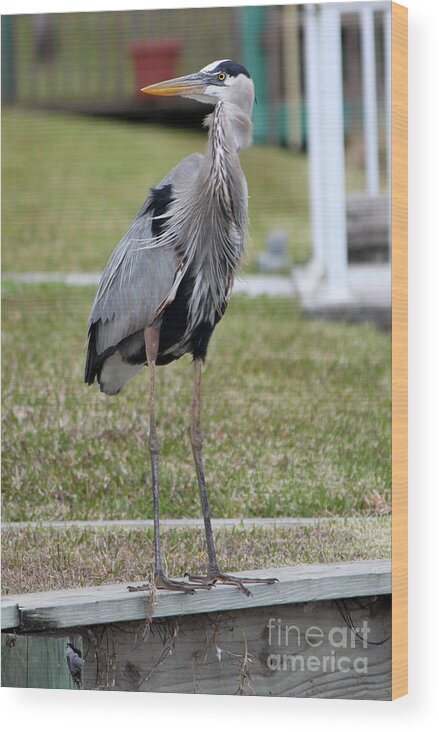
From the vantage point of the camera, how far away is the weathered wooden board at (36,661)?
4.69 metres

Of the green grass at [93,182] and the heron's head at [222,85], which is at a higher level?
the heron's head at [222,85]

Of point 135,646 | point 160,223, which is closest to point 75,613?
point 135,646

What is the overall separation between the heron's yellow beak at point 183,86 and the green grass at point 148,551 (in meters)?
1.55

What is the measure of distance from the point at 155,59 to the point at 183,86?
0.45m

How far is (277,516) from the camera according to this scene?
5.09 meters

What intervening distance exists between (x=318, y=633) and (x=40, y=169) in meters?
2.01

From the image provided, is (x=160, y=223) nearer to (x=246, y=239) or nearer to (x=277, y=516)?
(x=246, y=239)

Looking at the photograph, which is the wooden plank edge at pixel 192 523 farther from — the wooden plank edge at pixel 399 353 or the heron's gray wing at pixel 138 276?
the heron's gray wing at pixel 138 276

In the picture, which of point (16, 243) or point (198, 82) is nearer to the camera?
point (198, 82)

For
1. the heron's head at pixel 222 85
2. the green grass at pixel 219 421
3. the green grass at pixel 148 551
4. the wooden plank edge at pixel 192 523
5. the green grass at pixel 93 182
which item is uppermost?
the heron's head at pixel 222 85

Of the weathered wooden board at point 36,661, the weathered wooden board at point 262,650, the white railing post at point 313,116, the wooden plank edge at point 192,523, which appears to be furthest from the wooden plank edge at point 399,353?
the weathered wooden board at point 36,661

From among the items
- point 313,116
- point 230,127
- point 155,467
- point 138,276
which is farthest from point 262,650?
point 313,116

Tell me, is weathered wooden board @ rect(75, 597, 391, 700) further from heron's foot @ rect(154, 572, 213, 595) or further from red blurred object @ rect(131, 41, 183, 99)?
red blurred object @ rect(131, 41, 183, 99)

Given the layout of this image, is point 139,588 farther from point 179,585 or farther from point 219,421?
point 219,421
